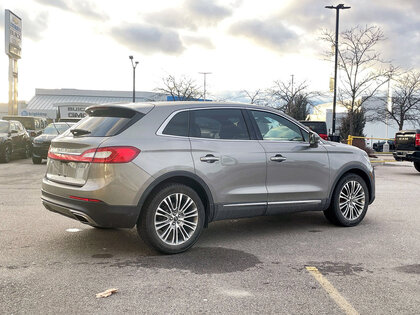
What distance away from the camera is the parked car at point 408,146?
50.3 ft

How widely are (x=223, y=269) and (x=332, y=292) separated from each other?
112 centimetres

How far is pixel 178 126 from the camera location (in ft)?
17.5

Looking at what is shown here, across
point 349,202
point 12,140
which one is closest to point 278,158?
point 349,202

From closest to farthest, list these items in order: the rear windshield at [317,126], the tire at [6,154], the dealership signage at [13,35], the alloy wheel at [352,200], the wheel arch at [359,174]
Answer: the wheel arch at [359,174], the alloy wheel at [352,200], the tire at [6,154], the rear windshield at [317,126], the dealership signage at [13,35]

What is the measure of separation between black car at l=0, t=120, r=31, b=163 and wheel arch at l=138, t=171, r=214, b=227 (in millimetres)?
14306

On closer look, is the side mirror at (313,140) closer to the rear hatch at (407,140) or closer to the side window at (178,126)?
the side window at (178,126)

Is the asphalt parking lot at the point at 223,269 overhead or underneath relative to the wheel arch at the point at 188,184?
underneath

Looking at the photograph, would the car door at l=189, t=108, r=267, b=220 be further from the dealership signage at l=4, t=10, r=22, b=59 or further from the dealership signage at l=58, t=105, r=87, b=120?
the dealership signage at l=4, t=10, r=22, b=59

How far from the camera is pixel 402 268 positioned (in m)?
4.74

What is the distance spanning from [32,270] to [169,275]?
1342 millimetres

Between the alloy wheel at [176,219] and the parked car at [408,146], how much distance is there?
484 inches

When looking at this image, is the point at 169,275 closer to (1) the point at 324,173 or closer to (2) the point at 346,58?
(1) the point at 324,173

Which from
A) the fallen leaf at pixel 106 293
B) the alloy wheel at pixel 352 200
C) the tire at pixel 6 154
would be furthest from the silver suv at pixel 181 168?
the tire at pixel 6 154

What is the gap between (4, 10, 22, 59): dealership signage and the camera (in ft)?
136
